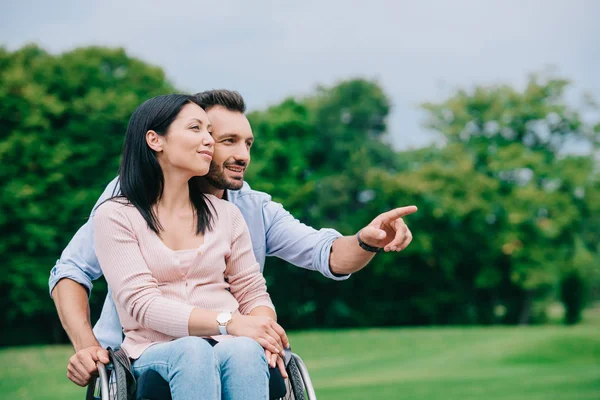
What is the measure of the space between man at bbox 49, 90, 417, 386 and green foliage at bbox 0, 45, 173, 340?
63.0 ft

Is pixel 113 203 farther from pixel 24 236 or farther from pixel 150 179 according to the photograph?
pixel 24 236

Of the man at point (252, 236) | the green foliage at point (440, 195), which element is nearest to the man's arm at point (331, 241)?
the man at point (252, 236)

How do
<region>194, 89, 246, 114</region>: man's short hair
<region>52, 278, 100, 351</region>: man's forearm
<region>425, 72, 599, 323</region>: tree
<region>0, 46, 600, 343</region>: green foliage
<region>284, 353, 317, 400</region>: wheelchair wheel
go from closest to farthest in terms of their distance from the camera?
<region>284, 353, 317, 400</region>: wheelchair wheel < <region>52, 278, 100, 351</region>: man's forearm < <region>194, 89, 246, 114</region>: man's short hair < <region>0, 46, 600, 343</region>: green foliage < <region>425, 72, 599, 323</region>: tree

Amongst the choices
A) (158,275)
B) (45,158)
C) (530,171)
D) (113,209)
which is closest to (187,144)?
(113,209)

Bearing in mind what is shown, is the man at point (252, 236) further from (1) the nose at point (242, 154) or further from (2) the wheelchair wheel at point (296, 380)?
(2) the wheelchair wheel at point (296, 380)

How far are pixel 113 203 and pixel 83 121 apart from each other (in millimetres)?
21034

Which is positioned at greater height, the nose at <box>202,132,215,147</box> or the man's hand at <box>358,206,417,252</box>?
the nose at <box>202,132,215,147</box>

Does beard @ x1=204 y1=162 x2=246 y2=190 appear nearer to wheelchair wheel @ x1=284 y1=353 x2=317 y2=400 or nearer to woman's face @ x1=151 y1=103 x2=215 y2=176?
woman's face @ x1=151 y1=103 x2=215 y2=176

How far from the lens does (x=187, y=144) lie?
2.40 m

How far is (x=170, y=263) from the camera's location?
7.55 ft

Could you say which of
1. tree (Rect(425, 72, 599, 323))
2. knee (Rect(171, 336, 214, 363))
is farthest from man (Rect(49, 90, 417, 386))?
tree (Rect(425, 72, 599, 323))

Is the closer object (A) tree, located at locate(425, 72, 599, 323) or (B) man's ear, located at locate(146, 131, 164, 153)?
(B) man's ear, located at locate(146, 131, 164, 153)

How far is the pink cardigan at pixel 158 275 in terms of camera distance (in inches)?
88.0

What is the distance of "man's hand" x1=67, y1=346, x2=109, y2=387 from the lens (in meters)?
2.30
